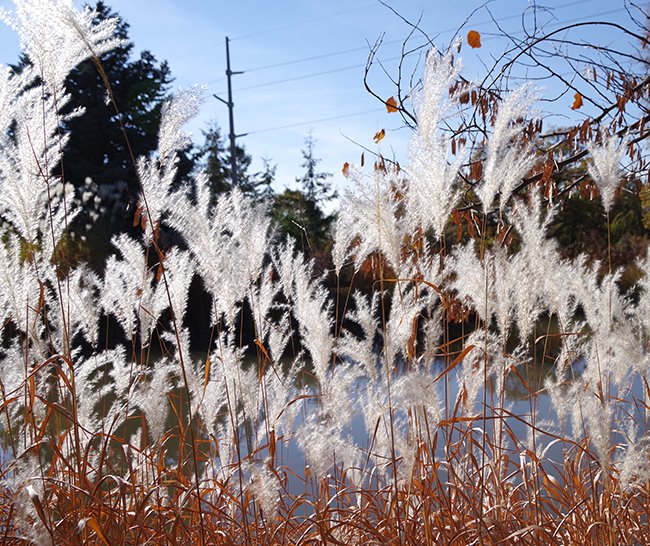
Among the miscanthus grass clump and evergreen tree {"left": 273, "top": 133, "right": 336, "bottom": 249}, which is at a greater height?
evergreen tree {"left": 273, "top": 133, "right": 336, "bottom": 249}

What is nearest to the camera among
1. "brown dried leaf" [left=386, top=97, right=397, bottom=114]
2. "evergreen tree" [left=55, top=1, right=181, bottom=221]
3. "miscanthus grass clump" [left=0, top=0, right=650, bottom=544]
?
"miscanthus grass clump" [left=0, top=0, right=650, bottom=544]

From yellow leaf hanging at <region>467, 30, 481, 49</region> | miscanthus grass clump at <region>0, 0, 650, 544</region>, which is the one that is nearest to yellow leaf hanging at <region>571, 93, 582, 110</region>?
yellow leaf hanging at <region>467, 30, 481, 49</region>

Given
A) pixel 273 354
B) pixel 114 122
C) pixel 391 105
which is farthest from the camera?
pixel 114 122

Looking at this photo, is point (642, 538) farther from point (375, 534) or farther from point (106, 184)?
point (106, 184)

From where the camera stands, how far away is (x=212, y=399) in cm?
202

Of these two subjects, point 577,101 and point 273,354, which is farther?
point 577,101

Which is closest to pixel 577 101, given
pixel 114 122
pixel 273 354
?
pixel 273 354

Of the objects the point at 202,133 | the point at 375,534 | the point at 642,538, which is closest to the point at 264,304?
the point at 375,534

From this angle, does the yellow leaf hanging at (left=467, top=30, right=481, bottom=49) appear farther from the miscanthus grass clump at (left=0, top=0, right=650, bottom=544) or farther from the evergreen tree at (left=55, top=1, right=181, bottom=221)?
the evergreen tree at (left=55, top=1, right=181, bottom=221)

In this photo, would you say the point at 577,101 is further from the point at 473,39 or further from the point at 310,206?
the point at 310,206

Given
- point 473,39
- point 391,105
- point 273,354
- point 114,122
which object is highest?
point 114,122

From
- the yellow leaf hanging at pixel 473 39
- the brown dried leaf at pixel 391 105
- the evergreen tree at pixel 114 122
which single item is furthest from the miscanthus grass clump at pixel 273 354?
the evergreen tree at pixel 114 122

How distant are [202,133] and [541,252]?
81.6ft

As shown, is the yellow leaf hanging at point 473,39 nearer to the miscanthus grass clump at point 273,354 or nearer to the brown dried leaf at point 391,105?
the brown dried leaf at point 391,105
